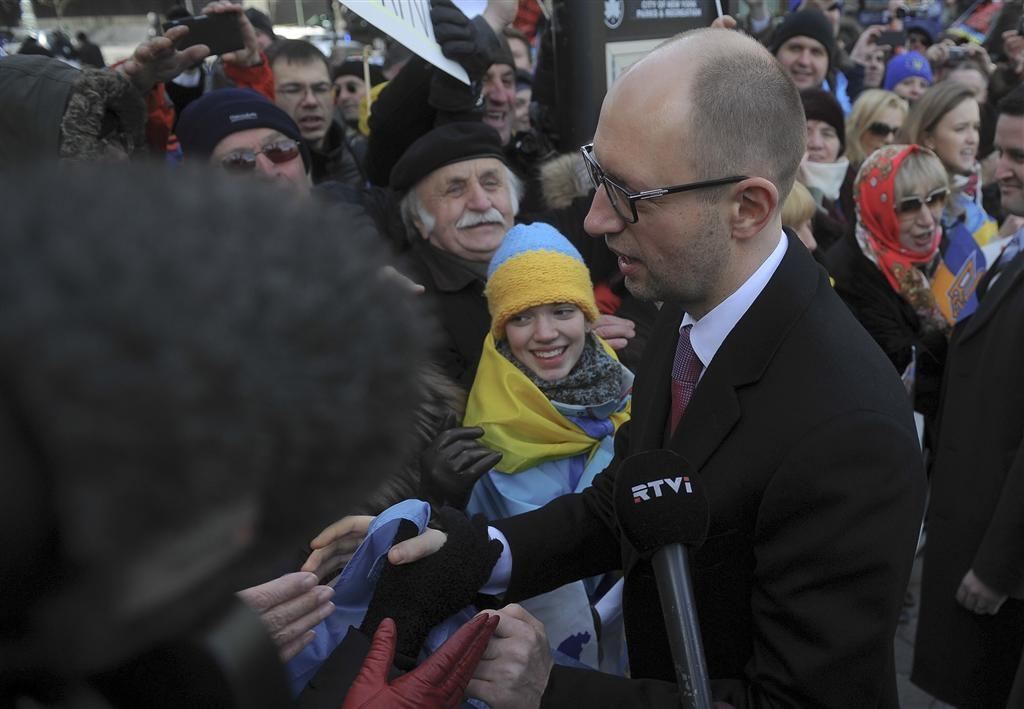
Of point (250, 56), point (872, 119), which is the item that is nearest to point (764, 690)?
point (250, 56)

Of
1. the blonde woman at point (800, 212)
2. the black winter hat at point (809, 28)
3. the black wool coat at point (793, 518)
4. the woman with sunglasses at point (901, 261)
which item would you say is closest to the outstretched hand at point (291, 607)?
the black wool coat at point (793, 518)

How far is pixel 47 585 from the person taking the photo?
1.38ft

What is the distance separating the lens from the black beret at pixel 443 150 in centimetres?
302

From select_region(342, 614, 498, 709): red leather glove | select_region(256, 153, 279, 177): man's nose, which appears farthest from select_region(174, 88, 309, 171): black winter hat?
select_region(342, 614, 498, 709): red leather glove

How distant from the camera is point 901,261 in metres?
3.87

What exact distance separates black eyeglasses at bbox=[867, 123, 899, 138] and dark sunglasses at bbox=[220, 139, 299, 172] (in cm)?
377

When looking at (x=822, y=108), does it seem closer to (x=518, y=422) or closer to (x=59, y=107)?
(x=518, y=422)

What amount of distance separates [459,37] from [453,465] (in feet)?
5.11

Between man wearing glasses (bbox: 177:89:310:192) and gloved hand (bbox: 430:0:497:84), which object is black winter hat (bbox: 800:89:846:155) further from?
man wearing glasses (bbox: 177:89:310:192)

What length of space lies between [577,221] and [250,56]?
1.64 metres

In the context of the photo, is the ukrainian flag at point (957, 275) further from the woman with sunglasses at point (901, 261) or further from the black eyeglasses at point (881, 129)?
the black eyeglasses at point (881, 129)

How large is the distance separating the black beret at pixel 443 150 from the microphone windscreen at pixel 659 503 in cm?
198

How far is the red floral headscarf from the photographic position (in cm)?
383

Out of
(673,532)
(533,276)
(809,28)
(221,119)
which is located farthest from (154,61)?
(809,28)
